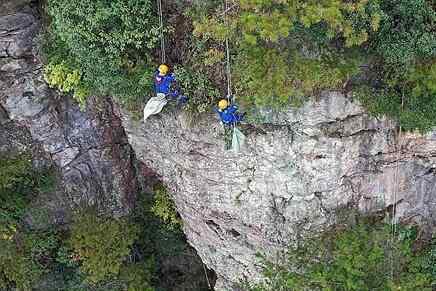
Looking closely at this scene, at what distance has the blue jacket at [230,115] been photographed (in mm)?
7223

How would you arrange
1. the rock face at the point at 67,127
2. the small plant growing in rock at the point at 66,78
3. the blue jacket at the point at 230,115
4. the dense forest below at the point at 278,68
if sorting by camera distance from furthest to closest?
the rock face at the point at 67,127 → the small plant growing in rock at the point at 66,78 → the blue jacket at the point at 230,115 → the dense forest below at the point at 278,68

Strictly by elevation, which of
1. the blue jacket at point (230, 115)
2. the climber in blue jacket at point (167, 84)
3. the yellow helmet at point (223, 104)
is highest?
the climber in blue jacket at point (167, 84)

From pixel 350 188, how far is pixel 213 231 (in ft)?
8.77

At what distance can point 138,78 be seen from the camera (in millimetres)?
7812

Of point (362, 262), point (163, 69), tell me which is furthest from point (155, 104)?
point (362, 262)

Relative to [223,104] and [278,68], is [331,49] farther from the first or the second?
[223,104]

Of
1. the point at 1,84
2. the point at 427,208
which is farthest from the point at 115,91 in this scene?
the point at 427,208

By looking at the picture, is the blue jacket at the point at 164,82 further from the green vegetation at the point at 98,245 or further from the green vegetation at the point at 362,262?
the green vegetation at the point at 98,245

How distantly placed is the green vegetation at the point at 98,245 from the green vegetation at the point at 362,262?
361cm

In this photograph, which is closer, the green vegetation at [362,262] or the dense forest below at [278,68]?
the dense forest below at [278,68]

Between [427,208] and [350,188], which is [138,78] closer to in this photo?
[350,188]

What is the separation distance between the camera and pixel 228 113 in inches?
285

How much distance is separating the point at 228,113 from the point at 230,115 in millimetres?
50

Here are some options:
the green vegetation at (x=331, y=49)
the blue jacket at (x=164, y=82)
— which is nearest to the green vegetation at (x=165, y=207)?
the blue jacket at (x=164, y=82)
